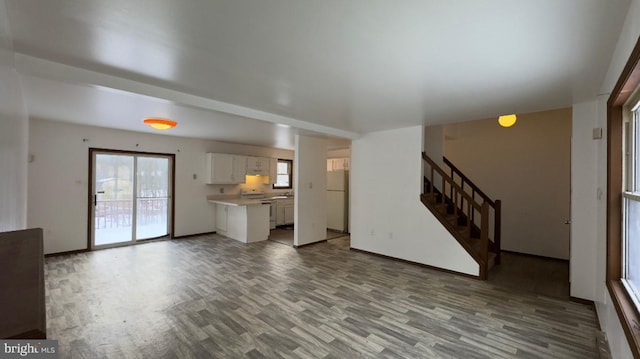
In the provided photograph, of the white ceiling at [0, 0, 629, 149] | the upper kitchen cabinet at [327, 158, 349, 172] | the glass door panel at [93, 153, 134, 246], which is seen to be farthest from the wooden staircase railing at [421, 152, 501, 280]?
the glass door panel at [93, 153, 134, 246]

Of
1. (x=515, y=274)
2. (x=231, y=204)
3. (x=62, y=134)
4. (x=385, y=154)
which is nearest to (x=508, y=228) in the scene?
(x=515, y=274)

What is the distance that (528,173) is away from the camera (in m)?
5.12

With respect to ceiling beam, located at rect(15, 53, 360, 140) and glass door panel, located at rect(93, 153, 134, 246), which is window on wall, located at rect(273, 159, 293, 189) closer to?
glass door panel, located at rect(93, 153, 134, 246)

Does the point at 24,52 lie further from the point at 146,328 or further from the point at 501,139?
the point at 501,139

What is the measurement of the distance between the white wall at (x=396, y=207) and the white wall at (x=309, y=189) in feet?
2.62

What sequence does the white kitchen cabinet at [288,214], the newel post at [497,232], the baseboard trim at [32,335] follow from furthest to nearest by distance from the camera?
the white kitchen cabinet at [288,214], the newel post at [497,232], the baseboard trim at [32,335]

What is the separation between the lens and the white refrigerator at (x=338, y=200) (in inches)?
284

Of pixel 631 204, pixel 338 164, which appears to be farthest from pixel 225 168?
pixel 631 204

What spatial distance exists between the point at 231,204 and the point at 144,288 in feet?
9.20

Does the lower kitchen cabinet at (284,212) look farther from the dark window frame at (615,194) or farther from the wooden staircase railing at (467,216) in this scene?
the dark window frame at (615,194)

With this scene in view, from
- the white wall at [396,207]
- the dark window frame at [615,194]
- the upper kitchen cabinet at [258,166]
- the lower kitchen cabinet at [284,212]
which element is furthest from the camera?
the lower kitchen cabinet at [284,212]

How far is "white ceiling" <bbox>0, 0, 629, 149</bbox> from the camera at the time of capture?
154 centimetres

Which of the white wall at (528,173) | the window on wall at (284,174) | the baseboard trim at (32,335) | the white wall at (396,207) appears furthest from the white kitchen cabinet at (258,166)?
the baseboard trim at (32,335)

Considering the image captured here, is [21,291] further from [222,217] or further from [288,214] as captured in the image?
[288,214]
